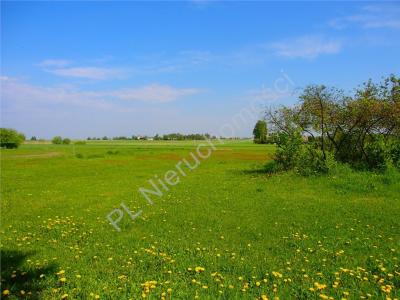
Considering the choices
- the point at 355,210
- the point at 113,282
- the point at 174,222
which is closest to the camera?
the point at 113,282

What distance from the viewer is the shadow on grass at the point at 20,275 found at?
19.8 ft

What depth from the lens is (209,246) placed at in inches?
343

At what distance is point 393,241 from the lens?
353 inches

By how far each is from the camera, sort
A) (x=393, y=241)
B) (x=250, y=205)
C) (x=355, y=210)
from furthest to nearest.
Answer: (x=250, y=205)
(x=355, y=210)
(x=393, y=241)

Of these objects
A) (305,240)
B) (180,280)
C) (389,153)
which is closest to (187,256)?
(180,280)

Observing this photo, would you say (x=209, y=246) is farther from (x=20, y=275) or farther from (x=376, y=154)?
(x=376, y=154)

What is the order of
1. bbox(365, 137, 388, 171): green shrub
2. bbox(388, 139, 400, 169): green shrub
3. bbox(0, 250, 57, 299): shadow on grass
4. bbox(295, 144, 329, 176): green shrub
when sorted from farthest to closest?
bbox(295, 144, 329, 176): green shrub
bbox(365, 137, 388, 171): green shrub
bbox(388, 139, 400, 169): green shrub
bbox(0, 250, 57, 299): shadow on grass

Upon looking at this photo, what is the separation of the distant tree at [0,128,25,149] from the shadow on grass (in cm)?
10504

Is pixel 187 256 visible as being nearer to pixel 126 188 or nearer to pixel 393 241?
pixel 393 241

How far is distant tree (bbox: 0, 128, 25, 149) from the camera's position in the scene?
328 feet

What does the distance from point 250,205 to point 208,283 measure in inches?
293

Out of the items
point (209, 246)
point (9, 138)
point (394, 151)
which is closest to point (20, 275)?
point (209, 246)

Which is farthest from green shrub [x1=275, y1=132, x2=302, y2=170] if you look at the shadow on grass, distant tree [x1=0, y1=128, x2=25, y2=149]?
distant tree [x1=0, y1=128, x2=25, y2=149]

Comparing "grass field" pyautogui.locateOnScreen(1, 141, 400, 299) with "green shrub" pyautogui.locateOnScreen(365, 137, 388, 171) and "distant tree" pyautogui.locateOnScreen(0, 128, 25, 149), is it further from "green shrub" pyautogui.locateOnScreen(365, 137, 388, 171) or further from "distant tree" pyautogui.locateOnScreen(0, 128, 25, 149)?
"distant tree" pyautogui.locateOnScreen(0, 128, 25, 149)
